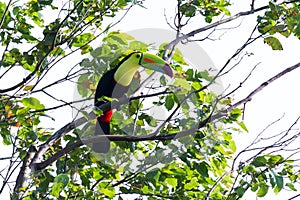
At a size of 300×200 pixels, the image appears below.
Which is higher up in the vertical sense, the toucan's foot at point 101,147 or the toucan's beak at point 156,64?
the toucan's beak at point 156,64

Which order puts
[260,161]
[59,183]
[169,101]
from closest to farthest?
1. [59,183]
2. [260,161]
3. [169,101]

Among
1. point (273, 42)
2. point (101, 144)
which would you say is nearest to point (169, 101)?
point (101, 144)

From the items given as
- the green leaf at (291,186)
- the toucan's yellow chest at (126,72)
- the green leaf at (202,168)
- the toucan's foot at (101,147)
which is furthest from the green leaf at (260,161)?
the toucan's yellow chest at (126,72)

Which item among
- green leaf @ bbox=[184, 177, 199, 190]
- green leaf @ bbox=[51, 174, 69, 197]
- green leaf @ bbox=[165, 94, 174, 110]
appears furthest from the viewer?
green leaf @ bbox=[184, 177, 199, 190]

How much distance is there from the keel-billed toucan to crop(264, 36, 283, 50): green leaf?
0.71 m

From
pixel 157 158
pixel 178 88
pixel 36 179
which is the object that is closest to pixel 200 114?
pixel 178 88

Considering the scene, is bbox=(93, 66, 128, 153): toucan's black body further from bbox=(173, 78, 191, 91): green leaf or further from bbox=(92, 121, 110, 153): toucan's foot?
bbox=(173, 78, 191, 91): green leaf

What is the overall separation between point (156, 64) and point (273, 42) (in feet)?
2.75

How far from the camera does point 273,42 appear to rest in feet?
14.7

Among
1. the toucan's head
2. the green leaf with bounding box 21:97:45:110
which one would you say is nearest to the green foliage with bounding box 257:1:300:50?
the toucan's head

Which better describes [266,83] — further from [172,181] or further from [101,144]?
[101,144]

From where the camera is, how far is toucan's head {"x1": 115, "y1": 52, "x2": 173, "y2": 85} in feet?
15.2

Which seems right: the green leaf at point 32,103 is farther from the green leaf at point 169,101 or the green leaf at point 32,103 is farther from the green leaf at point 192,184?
the green leaf at point 192,184

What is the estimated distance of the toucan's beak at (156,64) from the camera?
4609mm
